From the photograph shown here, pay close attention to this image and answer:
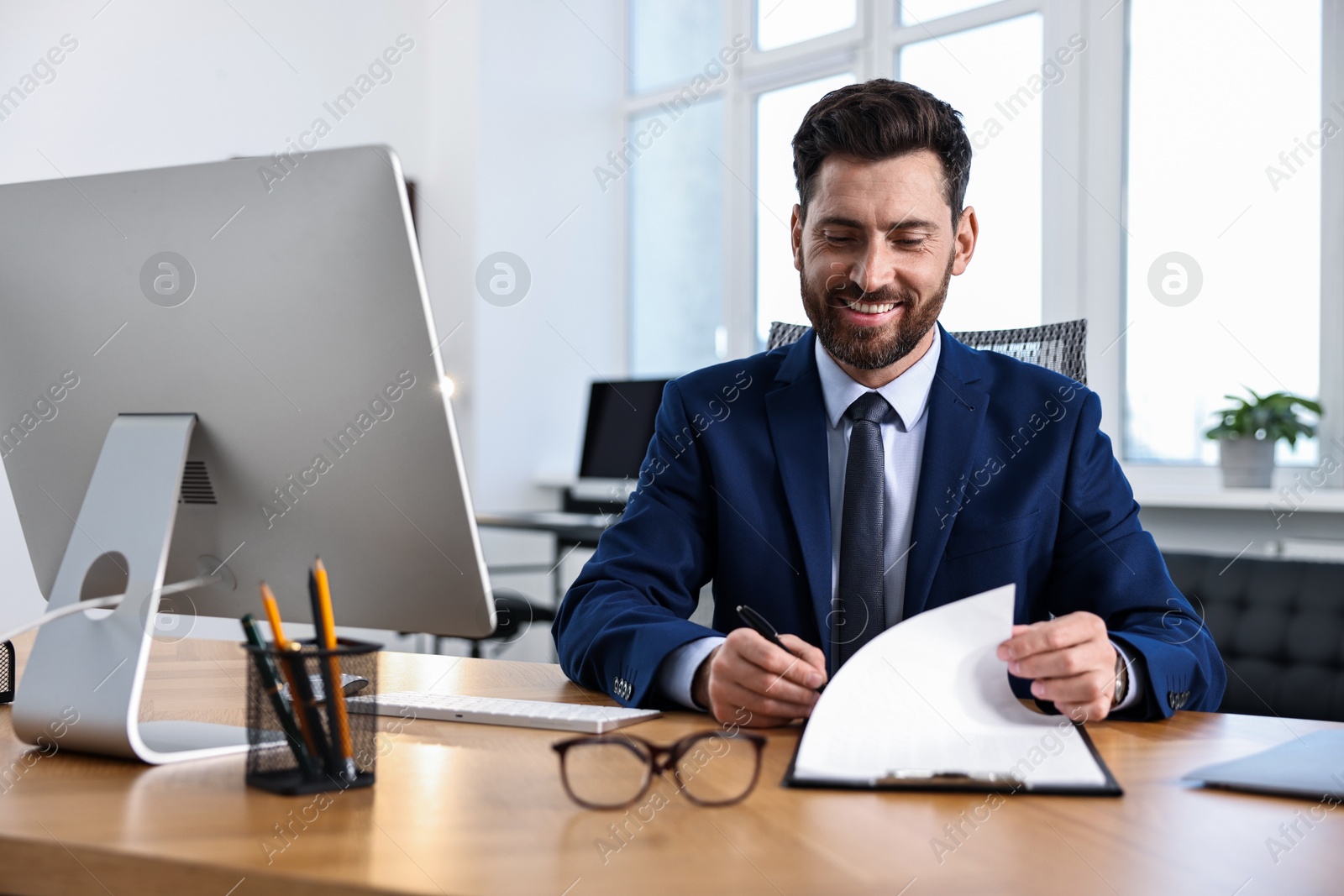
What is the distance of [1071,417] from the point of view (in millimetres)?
1376

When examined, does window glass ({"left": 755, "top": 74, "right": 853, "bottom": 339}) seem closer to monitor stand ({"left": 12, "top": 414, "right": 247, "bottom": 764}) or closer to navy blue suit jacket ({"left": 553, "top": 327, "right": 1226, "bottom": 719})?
navy blue suit jacket ({"left": 553, "top": 327, "right": 1226, "bottom": 719})

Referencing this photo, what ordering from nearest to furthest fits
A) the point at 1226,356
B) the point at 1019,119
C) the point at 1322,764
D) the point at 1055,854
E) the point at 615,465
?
the point at 1055,854, the point at 1322,764, the point at 1226,356, the point at 1019,119, the point at 615,465

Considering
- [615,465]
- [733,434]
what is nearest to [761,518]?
[733,434]

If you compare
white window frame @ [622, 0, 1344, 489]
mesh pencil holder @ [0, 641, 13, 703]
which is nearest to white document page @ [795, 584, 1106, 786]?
mesh pencil holder @ [0, 641, 13, 703]

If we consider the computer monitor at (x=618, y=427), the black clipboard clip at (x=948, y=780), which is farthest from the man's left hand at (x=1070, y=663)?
the computer monitor at (x=618, y=427)

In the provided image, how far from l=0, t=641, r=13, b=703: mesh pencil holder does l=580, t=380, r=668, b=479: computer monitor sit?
2.70 meters

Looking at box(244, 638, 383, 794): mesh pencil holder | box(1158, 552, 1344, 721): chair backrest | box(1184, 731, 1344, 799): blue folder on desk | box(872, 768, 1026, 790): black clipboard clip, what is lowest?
box(1158, 552, 1344, 721): chair backrest

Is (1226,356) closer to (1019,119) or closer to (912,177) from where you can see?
(1019,119)

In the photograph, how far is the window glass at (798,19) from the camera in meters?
4.23

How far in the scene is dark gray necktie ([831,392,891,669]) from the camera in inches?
51.5

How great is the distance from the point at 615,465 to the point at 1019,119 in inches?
69.0

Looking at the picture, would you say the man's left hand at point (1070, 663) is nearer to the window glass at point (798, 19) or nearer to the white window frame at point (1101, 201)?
the white window frame at point (1101, 201)

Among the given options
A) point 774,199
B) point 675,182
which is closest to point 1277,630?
point 774,199

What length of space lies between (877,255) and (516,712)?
715 mm
